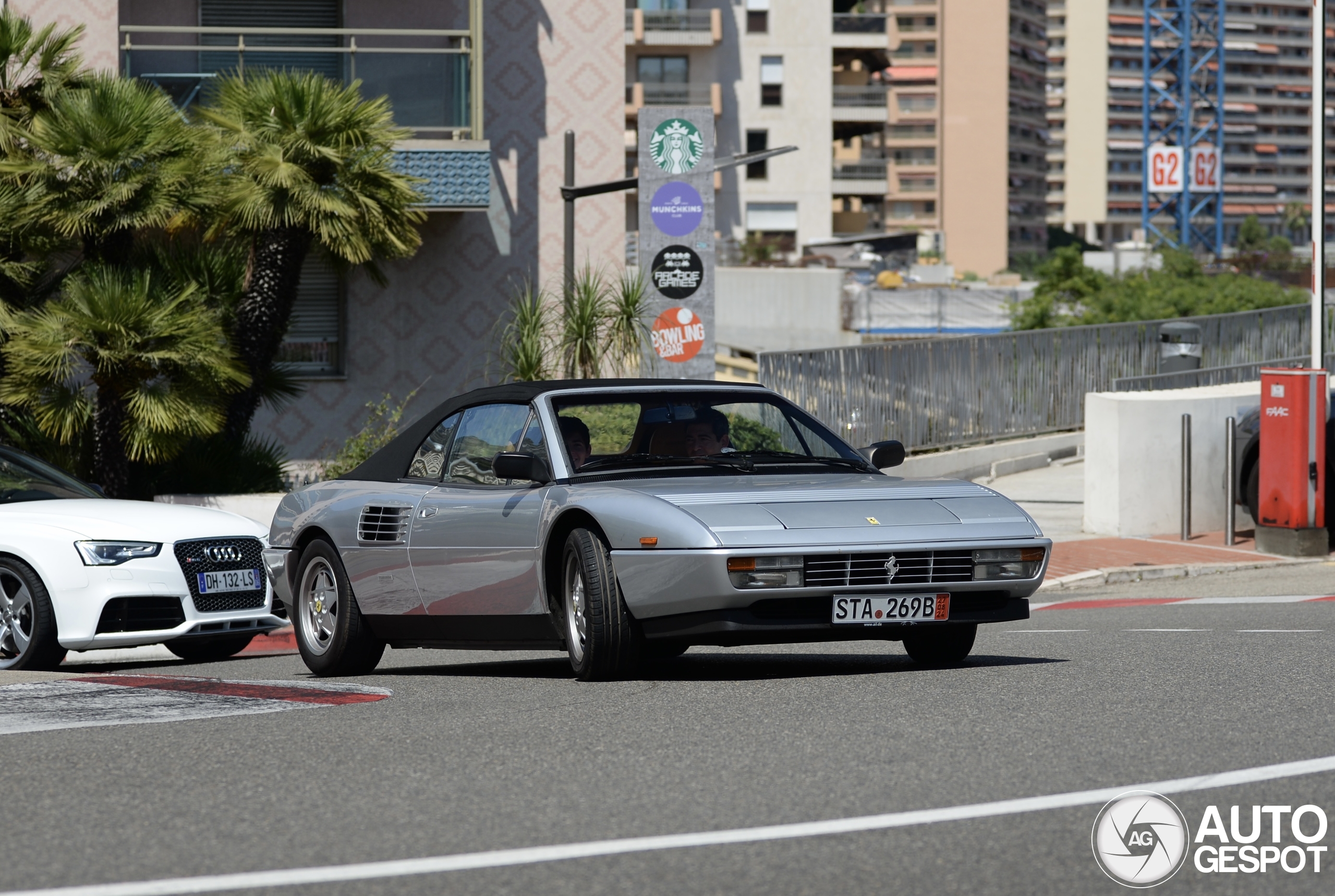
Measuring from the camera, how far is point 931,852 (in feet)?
16.5

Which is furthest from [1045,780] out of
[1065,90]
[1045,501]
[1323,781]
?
[1065,90]

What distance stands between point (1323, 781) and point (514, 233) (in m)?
18.0

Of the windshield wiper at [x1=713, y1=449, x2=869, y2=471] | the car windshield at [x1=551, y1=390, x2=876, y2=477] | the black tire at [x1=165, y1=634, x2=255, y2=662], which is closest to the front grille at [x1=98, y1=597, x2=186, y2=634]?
the black tire at [x1=165, y1=634, x2=255, y2=662]

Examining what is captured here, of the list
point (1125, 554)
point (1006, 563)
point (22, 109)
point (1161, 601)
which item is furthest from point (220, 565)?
point (1125, 554)

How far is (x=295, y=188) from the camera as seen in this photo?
17406 mm

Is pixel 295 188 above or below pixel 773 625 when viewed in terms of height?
above

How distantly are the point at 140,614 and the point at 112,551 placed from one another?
40cm

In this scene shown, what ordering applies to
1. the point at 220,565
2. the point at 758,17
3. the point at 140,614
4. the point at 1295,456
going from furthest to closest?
the point at 758,17 < the point at 1295,456 < the point at 220,565 < the point at 140,614

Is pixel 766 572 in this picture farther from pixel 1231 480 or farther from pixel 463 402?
pixel 1231 480

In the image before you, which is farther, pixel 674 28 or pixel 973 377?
pixel 674 28

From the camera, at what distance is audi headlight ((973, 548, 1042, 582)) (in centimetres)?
836

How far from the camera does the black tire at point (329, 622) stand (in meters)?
9.99

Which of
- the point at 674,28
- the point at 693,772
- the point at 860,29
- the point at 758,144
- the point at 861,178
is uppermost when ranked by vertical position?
the point at 860,29

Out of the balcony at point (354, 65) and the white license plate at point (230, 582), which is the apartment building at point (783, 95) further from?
the white license plate at point (230, 582)
